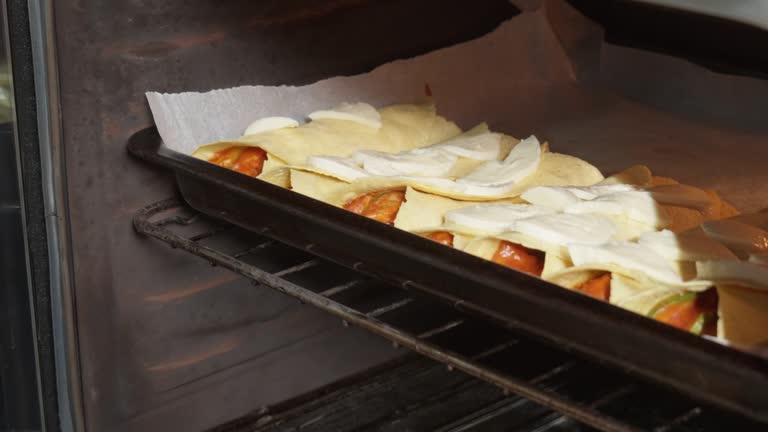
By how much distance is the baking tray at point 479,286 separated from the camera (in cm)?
70

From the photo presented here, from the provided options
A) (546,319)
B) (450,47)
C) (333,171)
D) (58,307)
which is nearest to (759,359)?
(546,319)

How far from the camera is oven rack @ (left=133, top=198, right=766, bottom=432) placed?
3.22 feet

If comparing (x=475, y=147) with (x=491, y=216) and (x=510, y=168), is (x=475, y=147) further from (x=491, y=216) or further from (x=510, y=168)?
(x=491, y=216)

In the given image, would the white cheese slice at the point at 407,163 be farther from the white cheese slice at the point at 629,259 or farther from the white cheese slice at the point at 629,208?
the white cheese slice at the point at 629,259

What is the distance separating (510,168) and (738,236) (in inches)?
13.2

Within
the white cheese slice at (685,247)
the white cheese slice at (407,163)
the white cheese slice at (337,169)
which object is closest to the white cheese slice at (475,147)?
the white cheese slice at (407,163)

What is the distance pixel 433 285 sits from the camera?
3.02 ft

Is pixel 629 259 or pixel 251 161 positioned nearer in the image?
pixel 629 259

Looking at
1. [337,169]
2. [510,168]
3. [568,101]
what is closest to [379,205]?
[337,169]

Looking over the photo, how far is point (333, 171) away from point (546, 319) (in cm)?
49

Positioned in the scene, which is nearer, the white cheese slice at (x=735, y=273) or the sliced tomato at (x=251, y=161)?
the white cheese slice at (x=735, y=273)

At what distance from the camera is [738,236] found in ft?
3.34

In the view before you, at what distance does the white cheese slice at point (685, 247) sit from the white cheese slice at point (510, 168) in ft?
0.85

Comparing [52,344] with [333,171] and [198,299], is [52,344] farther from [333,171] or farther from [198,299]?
[333,171]
